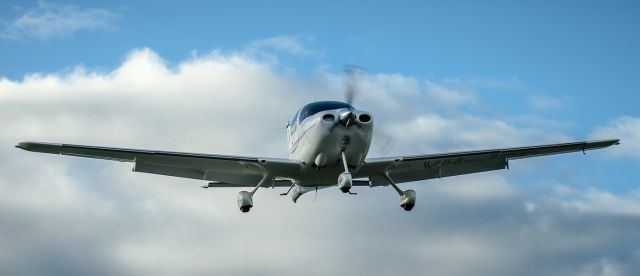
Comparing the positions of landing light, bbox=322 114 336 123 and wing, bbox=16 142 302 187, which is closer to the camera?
landing light, bbox=322 114 336 123

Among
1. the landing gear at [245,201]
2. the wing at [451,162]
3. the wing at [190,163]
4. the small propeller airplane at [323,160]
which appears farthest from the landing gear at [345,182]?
the landing gear at [245,201]

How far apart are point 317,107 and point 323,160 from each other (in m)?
1.70

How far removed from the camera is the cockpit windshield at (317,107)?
28750 millimetres

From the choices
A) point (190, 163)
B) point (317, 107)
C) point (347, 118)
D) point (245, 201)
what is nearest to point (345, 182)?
point (347, 118)

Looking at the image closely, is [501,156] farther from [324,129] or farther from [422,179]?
[324,129]

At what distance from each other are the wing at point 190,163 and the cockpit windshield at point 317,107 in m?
1.54

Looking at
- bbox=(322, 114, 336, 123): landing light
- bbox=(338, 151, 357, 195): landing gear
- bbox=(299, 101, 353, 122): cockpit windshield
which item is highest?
bbox=(299, 101, 353, 122): cockpit windshield

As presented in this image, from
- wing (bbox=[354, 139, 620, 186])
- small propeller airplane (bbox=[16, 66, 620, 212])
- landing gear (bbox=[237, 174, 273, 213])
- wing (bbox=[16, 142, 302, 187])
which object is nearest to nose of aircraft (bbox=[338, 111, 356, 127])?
small propeller airplane (bbox=[16, 66, 620, 212])

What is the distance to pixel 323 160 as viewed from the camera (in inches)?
1134

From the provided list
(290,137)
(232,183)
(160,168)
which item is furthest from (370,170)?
(160,168)

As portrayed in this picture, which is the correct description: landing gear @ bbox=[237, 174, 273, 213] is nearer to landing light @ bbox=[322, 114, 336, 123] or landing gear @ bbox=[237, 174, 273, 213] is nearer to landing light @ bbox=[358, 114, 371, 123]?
landing light @ bbox=[322, 114, 336, 123]

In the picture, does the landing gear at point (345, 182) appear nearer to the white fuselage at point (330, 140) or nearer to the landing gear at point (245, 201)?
the white fuselage at point (330, 140)

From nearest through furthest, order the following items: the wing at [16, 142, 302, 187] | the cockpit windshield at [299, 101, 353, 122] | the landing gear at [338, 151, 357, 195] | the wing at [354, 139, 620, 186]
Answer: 1. the landing gear at [338, 151, 357, 195]
2. the cockpit windshield at [299, 101, 353, 122]
3. the wing at [16, 142, 302, 187]
4. the wing at [354, 139, 620, 186]

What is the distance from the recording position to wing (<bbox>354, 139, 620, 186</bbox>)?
102 ft
